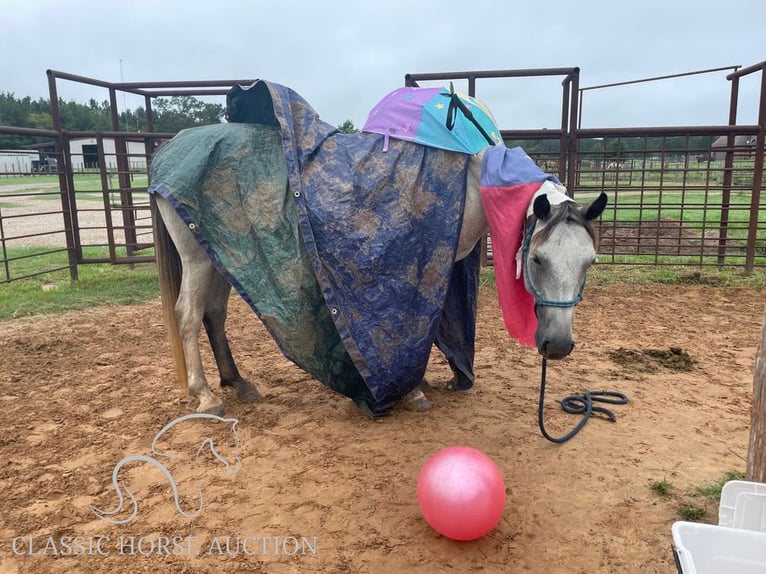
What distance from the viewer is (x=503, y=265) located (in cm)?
279

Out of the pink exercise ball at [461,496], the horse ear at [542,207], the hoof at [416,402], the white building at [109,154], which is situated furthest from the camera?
the white building at [109,154]

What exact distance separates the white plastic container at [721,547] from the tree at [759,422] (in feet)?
1.95

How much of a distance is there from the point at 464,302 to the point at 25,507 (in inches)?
101

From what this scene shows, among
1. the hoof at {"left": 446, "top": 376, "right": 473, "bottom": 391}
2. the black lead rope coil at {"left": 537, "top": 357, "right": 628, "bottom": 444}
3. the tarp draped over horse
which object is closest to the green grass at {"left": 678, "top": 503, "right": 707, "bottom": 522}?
the black lead rope coil at {"left": 537, "top": 357, "right": 628, "bottom": 444}

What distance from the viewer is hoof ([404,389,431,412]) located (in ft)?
11.3

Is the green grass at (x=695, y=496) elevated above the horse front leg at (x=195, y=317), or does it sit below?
below

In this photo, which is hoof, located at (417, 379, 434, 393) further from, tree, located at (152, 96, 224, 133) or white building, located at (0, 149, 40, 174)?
tree, located at (152, 96, 224, 133)

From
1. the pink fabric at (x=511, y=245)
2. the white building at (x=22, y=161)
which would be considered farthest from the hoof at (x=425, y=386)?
the white building at (x=22, y=161)

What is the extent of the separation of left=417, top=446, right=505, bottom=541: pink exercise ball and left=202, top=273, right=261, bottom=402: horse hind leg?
6.09ft

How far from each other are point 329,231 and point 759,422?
6.81 ft

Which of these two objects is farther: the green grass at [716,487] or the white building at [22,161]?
the white building at [22,161]

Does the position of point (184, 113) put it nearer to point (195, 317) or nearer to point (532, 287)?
A: point (195, 317)

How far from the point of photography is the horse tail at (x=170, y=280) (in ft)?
11.0

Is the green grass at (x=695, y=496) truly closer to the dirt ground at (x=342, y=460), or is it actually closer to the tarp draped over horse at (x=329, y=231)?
the dirt ground at (x=342, y=460)
